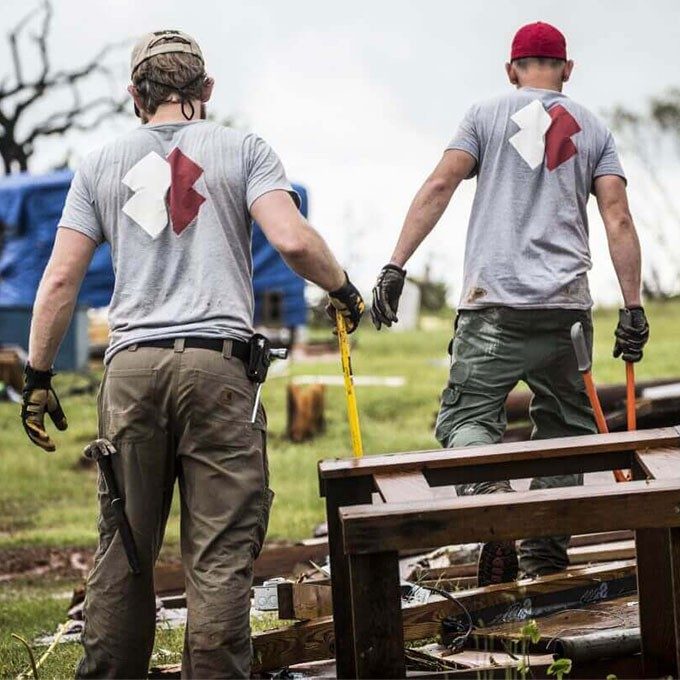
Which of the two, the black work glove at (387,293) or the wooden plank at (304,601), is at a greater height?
the black work glove at (387,293)

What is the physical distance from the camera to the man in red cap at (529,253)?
5.63m

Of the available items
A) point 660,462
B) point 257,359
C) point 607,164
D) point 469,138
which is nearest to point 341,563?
point 257,359

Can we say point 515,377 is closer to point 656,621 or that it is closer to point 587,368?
point 587,368

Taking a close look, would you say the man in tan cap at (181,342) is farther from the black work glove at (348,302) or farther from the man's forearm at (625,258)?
the man's forearm at (625,258)

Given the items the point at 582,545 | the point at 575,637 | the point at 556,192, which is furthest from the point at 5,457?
the point at 575,637

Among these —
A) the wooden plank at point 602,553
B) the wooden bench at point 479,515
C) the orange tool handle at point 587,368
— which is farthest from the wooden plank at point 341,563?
the wooden plank at point 602,553

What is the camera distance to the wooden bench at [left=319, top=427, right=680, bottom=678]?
11.6ft

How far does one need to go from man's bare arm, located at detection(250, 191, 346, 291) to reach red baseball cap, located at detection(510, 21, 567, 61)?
1.94 metres

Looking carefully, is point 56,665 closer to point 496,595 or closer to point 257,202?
point 496,595

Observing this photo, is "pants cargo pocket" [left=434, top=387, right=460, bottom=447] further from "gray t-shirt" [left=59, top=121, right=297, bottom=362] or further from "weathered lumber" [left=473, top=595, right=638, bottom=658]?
"gray t-shirt" [left=59, top=121, right=297, bottom=362]

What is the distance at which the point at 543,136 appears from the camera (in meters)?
5.69

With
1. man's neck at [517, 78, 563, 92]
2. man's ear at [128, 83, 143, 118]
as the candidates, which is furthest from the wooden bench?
man's neck at [517, 78, 563, 92]

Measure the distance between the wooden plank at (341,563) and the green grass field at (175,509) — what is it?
1369 mm

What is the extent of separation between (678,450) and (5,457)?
11.7 metres
